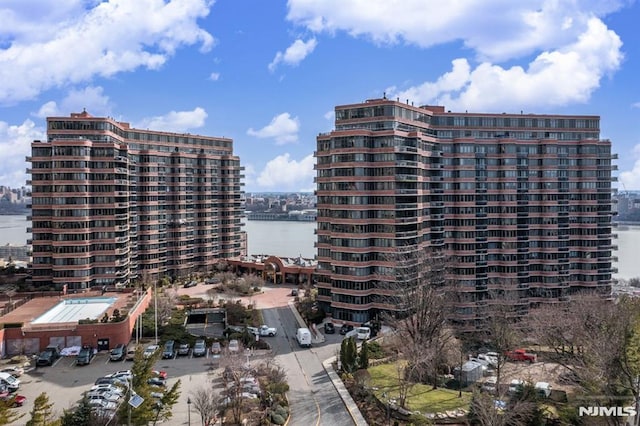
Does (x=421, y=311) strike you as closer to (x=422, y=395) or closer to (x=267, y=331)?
(x=422, y=395)

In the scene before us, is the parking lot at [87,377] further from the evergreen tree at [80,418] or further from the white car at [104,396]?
the evergreen tree at [80,418]

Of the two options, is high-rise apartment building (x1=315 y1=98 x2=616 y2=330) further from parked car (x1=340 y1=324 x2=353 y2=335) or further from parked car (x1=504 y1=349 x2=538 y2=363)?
parked car (x1=504 y1=349 x2=538 y2=363)

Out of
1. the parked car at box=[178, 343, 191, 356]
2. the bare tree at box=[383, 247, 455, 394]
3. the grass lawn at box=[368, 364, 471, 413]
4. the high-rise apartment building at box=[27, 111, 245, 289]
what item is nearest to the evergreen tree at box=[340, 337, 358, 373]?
the grass lawn at box=[368, 364, 471, 413]

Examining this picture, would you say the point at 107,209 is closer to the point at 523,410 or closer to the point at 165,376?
the point at 165,376

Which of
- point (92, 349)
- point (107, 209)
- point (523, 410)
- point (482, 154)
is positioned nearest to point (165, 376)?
point (92, 349)

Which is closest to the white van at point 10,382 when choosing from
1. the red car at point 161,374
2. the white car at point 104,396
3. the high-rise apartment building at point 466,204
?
the white car at point 104,396
